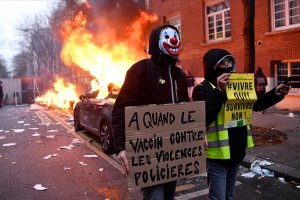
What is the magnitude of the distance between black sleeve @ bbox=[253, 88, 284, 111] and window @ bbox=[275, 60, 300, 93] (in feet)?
34.3

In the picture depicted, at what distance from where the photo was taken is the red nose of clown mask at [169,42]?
2.88 metres

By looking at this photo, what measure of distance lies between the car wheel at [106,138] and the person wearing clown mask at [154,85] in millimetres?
4743

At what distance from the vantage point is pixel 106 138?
25.6 feet

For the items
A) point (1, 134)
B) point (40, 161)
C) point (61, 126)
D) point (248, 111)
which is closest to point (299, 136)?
point (248, 111)

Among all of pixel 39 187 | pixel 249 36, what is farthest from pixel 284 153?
pixel 39 187

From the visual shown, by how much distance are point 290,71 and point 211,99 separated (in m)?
11.9

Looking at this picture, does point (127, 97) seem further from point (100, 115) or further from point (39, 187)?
point (100, 115)

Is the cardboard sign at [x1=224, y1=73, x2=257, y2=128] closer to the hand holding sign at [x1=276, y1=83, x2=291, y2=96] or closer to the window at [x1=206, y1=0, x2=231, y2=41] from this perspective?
the hand holding sign at [x1=276, y1=83, x2=291, y2=96]

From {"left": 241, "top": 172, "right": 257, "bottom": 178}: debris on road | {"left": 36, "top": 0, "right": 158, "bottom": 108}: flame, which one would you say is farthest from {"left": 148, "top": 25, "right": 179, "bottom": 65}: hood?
{"left": 36, "top": 0, "right": 158, "bottom": 108}: flame

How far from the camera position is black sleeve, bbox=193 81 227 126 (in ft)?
10.0

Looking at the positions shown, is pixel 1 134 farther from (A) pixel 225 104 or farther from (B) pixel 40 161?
(A) pixel 225 104

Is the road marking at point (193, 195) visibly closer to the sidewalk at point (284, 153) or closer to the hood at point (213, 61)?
the sidewalk at point (284, 153)

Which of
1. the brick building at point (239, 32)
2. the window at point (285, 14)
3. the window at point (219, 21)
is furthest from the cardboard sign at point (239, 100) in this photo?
the window at point (219, 21)

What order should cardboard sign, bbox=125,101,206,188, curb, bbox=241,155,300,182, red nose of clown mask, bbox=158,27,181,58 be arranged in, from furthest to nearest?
curb, bbox=241,155,300,182 < red nose of clown mask, bbox=158,27,181,58 < cardboard sign, bbox=125,101,206,188
